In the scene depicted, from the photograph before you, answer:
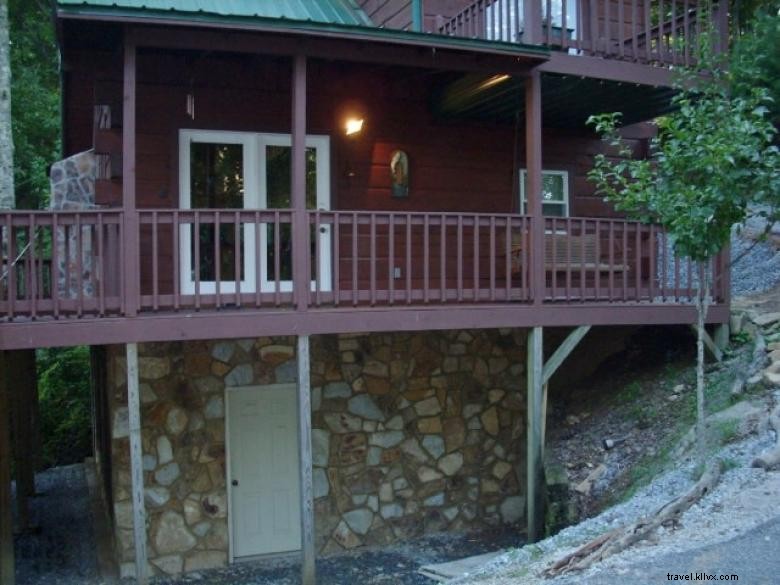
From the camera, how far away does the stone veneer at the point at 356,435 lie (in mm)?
9461

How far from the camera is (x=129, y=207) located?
7590 mm

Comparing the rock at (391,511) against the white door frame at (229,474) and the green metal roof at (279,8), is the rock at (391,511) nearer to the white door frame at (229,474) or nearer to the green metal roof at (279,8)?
the white door frame at (229,474)

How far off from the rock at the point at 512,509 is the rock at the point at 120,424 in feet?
16.1

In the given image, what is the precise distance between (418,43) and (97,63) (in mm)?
3755

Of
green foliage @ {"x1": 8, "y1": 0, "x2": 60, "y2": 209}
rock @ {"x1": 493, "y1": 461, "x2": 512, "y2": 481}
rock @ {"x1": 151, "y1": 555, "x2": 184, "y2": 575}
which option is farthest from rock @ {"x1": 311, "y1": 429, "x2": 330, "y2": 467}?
green foliage @ {"x1": 8, "y1": 0, "x2": 60, "y2": 209}

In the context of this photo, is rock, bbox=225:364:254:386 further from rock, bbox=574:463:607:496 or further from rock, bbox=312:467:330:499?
rock, bbox=574:463:607:496

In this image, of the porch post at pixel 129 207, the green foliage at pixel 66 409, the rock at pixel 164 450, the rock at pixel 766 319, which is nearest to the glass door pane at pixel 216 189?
the rock at pixel 164 450

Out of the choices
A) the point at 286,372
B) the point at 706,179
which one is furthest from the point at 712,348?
the point at 286,372

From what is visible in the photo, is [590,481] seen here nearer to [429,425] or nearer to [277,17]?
[429,425]

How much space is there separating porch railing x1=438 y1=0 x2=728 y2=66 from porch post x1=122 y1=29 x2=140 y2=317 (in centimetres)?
412

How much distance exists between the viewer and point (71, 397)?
693 inches

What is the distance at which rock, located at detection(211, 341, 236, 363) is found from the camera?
384 inches

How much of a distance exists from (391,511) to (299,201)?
4.38 m

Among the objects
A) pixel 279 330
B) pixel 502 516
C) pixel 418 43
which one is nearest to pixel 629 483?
pixel 502 516
